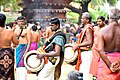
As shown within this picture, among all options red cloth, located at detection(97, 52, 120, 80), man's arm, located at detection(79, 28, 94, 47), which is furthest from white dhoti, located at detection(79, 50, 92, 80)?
red cloth, located at detection(97, 52, 120, 80)

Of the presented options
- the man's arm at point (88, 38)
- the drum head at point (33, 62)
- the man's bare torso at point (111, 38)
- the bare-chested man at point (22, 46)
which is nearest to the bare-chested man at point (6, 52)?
the drum head at point (33, 62)

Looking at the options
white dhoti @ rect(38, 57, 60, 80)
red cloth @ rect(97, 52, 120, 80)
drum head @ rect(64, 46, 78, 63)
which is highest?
red cloth @ rect(97, 52, 120, 80)

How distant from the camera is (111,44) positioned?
5.74m

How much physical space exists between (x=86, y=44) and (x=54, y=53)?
3.38ft

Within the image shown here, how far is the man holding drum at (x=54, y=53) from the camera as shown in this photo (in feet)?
23.7

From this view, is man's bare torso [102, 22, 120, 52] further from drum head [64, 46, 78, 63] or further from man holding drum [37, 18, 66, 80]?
drum head [64, 46, 78, 63]

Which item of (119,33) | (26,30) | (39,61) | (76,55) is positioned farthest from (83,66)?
(119,33)

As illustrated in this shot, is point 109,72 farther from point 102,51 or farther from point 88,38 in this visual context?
point 88,38

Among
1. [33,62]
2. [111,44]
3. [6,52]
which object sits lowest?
[33,62]

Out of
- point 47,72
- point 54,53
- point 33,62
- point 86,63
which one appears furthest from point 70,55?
point 54,53

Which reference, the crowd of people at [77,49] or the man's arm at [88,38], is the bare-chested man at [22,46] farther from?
the man's arm at [88,38]

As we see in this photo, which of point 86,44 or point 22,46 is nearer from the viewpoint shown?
point 86,44

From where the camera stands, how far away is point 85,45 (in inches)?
314

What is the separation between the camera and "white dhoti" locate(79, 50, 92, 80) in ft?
27.2
